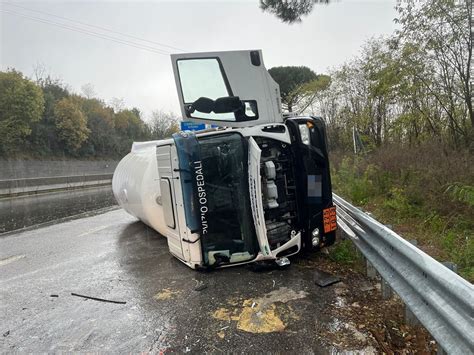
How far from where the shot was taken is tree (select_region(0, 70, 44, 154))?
24.7m

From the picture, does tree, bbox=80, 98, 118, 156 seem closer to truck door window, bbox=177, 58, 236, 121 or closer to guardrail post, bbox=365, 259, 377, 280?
truck door window, bbox=177, 58, 236, 121

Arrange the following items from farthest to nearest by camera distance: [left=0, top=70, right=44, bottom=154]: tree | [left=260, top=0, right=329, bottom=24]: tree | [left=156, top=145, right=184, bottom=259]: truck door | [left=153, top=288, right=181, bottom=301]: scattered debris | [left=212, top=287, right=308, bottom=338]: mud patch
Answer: [left=0, top=70, right=44, bottom=154]: tree < [left=260, top=0, right=329, bottom=24]: tree < [left=156, top=145, right=184, bottom=259]: truck door < [left=153, top=288, right=181, bottom=301]: scattered debris < [left=212, top=287, right=308, bottom=338]: mud patch

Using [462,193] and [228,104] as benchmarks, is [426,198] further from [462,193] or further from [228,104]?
[228,104]

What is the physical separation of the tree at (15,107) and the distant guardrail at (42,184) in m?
7.75

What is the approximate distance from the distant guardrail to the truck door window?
51.5 feet

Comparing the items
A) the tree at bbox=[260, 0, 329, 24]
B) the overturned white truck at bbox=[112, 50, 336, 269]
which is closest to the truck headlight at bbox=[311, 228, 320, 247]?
the overturned white truck at bbox=[112, 50, 336, 269]

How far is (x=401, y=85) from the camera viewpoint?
8992mm

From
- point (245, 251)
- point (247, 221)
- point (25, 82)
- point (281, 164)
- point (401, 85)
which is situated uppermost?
point (25, 82)

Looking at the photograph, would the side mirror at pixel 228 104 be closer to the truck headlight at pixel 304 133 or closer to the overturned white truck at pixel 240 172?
the overturned white truck at pixel 240 172

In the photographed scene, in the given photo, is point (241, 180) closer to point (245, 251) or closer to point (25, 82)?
point (245, 251)

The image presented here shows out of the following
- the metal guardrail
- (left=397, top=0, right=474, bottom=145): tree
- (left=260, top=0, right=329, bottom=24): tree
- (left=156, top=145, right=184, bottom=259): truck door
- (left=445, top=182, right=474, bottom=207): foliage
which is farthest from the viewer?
(left=397, top=0, right=474, bottom=145): tree

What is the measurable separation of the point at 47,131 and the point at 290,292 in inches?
1282

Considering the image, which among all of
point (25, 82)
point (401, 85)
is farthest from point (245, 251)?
point (25, 82)

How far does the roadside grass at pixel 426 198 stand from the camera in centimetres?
435
